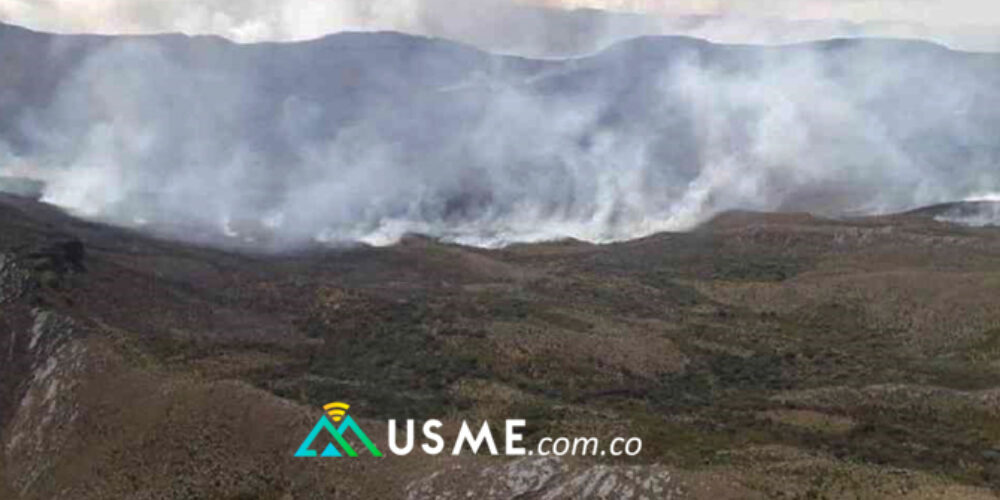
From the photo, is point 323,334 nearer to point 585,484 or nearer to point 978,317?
point 585,484

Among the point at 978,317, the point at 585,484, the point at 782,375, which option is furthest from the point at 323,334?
the point at 978,317

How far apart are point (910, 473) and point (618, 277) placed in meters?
79.6

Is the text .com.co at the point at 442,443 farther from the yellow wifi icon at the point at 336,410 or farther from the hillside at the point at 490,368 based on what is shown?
the hillside at the point at 490,368

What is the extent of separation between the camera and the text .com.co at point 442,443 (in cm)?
6719

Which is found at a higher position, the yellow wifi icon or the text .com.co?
the yellow wifi icon

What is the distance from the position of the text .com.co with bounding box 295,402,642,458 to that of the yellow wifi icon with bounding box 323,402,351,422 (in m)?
0.06

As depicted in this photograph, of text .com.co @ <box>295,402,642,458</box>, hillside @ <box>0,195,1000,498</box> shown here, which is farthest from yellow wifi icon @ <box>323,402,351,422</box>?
hillside @ <box>0,195,1000,498</box>

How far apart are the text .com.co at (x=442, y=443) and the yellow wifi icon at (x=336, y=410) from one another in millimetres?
64

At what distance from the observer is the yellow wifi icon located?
72.3 meters

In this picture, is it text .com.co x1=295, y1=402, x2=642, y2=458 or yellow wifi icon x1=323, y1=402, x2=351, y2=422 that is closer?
text .com.co x1=295, y1=402, x2=642, y2=458

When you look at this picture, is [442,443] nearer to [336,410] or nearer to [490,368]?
[336,410]

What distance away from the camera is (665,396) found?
8719 cm

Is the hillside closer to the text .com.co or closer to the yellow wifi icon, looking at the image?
the text .com.co

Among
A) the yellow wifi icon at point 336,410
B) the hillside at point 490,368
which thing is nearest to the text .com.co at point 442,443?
the yellow wifi icon at point 336,410
